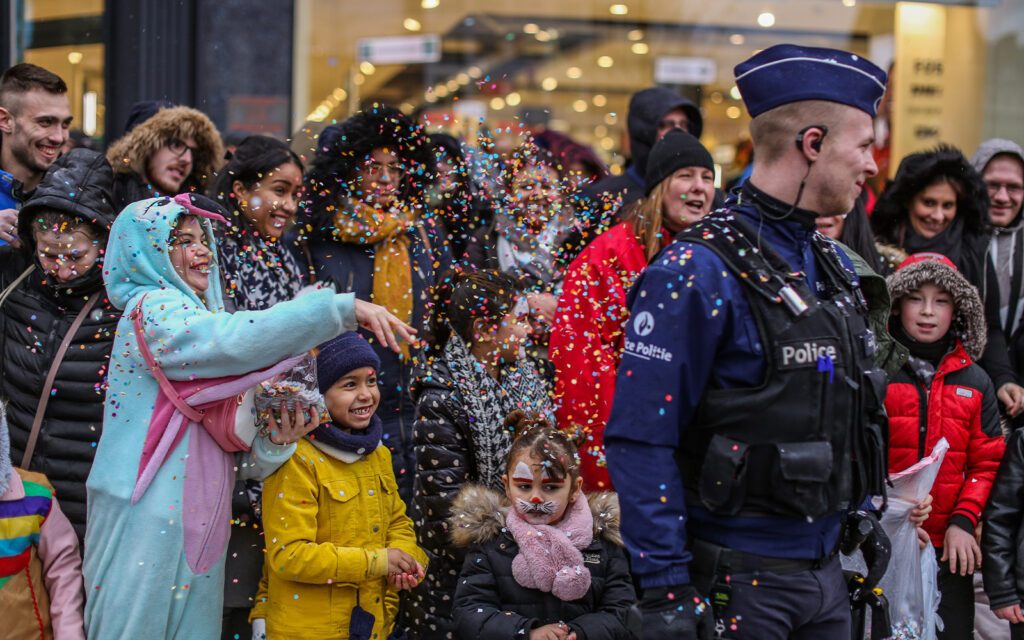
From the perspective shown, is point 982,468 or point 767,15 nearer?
point 982,468

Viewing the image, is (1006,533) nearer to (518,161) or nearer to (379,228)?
(518,161)

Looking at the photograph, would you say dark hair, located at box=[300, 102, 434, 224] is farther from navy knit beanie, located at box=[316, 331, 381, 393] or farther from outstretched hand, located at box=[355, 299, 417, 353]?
outstretched hand, located at box=[355, 299, 417, 353]

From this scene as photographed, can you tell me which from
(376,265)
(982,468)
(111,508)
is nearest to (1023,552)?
(982,468)

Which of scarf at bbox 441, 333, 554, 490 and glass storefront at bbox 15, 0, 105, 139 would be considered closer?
scarf at bbox 441, 333, 554, 490

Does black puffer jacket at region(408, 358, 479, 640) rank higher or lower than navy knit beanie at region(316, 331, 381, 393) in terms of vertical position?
lower

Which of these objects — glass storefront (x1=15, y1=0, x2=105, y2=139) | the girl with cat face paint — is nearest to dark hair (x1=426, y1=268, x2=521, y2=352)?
the girl with cat face paint

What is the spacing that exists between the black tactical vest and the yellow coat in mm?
1511

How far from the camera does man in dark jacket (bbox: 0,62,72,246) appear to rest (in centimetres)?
542

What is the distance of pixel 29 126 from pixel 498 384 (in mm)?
2458

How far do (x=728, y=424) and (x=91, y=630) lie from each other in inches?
88.9

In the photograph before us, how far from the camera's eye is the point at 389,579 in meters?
4.32

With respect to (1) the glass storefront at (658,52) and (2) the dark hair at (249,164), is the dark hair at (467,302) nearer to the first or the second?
(2) the dark hair at (249,164)

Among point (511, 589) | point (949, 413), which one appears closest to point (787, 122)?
point (511, 589)

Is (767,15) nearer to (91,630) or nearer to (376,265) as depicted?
(376,265)
